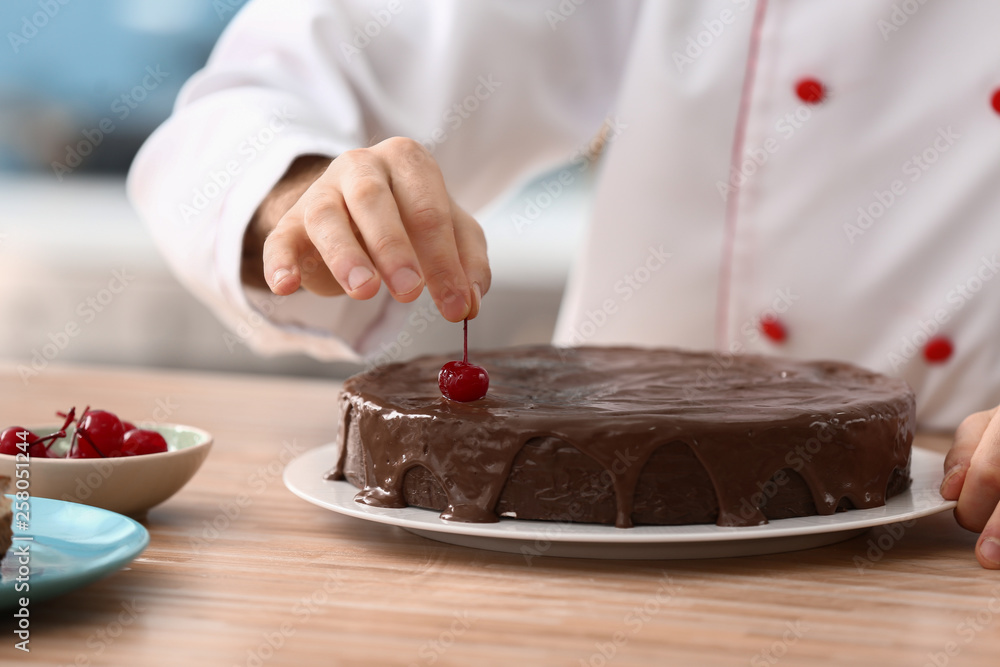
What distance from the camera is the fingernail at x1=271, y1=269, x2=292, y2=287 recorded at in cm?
97

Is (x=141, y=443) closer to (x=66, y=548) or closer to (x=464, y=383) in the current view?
(x=66, y=548)

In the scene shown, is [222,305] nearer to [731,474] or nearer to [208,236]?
[208,236]

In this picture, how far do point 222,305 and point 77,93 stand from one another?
2743 mm

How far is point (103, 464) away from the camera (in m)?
1.01

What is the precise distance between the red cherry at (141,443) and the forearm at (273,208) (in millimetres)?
365

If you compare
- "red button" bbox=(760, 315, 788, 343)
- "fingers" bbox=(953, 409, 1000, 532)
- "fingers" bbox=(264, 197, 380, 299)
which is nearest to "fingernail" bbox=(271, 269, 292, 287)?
"fingers" bbox=(264, 197, 380, 299)

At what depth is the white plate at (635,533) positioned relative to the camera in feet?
2.95

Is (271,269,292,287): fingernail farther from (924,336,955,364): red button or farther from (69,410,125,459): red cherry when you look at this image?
(924,336,955,364): red button

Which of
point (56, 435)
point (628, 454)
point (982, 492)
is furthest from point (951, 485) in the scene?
point (56, 435)

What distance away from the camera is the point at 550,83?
1.93m

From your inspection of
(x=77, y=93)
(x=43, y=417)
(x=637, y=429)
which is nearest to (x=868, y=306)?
(x=637, y=429)

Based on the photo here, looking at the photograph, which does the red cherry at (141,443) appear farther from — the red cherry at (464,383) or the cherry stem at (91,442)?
the red cherry at (464,383)

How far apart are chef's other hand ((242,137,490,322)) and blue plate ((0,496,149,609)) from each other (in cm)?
26

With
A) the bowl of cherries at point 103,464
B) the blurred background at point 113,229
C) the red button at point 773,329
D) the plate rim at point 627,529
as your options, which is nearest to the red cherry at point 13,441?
the bowl of cherries at point 103,464
